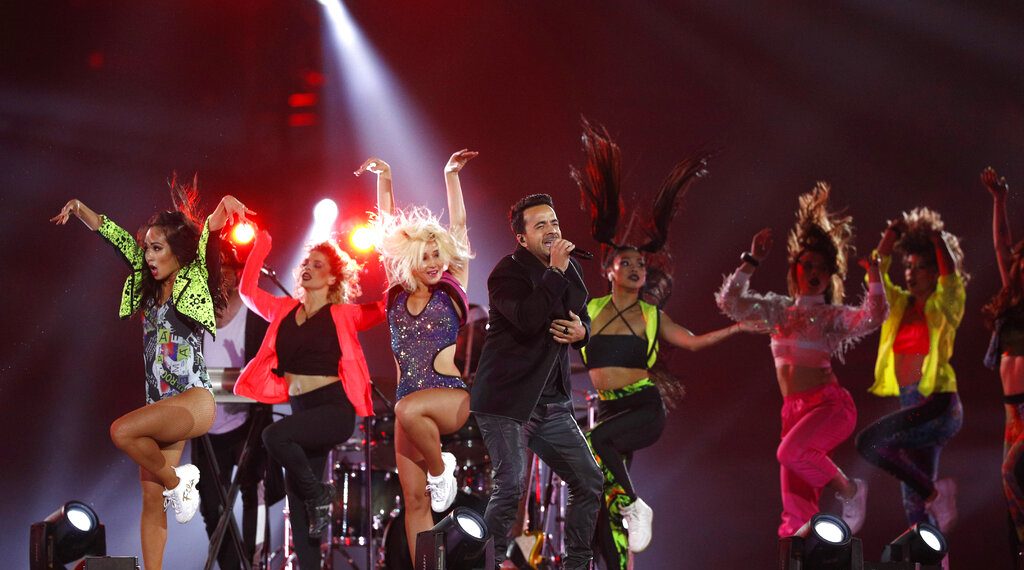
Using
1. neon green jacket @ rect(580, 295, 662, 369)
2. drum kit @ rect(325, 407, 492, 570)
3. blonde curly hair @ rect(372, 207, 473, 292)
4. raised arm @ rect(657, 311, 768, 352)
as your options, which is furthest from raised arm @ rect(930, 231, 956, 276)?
blonde curly hair @ rect(372, 207, 473, 292)

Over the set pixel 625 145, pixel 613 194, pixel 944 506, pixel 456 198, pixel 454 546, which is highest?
pixel 625 145

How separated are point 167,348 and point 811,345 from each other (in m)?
4.03

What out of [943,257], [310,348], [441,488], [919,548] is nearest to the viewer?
[919,548]

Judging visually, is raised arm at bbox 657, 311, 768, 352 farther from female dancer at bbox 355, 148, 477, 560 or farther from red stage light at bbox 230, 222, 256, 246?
red stage light at bbox 230, 222, 256, 246

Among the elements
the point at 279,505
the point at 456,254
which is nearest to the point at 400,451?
the point at 456,254

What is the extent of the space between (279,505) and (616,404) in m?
3.51

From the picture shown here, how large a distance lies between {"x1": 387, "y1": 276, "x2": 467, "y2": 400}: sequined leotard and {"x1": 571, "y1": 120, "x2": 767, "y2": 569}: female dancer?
1.14 meters

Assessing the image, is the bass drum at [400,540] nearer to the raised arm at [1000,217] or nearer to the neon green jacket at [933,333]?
the neon green jacket at [933,333]

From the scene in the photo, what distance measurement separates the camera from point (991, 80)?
300 inches

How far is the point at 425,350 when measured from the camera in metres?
5.17

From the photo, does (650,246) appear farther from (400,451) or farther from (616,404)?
(400,451)

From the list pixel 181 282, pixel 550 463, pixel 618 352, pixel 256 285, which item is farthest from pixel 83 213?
pixel 618 352

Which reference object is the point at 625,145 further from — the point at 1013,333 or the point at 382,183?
the point at 1013,333

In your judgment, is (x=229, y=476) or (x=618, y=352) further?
(x=229, y=476)
